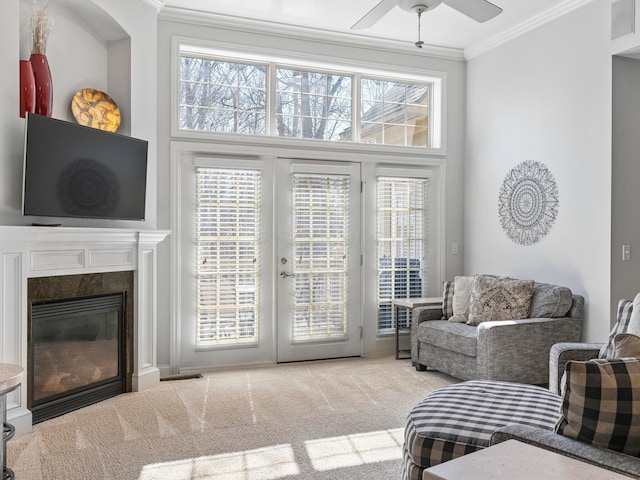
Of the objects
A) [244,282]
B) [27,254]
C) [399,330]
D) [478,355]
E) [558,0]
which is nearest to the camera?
[27,254]

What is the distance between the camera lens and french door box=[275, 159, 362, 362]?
5086 mm

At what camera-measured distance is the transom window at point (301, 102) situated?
4.90 m

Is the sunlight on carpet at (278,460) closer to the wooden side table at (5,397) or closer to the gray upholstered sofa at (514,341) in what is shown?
the wooden side table at (5,397)

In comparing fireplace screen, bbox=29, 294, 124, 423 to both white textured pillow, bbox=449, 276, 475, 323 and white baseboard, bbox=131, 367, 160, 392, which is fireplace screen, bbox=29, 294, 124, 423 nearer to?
white baseboard, bbox=131, 367, 160, 392

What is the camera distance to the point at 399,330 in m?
5.47

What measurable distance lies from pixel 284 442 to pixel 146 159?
7.77 feet

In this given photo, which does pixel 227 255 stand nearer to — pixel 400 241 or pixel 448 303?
pixel 400 241

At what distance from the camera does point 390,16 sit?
187 inches

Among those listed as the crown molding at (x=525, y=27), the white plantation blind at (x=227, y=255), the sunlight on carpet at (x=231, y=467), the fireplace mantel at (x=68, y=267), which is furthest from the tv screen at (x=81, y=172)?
the crown molding at (x=525, y=27)

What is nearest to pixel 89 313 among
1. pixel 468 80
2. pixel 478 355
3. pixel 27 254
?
pixel 27 254

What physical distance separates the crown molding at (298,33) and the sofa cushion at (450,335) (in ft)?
8.87

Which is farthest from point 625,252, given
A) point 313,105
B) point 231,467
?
point 231,467

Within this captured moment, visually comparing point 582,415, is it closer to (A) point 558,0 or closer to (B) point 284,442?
(B) point 284,442

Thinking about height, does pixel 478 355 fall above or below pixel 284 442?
above
